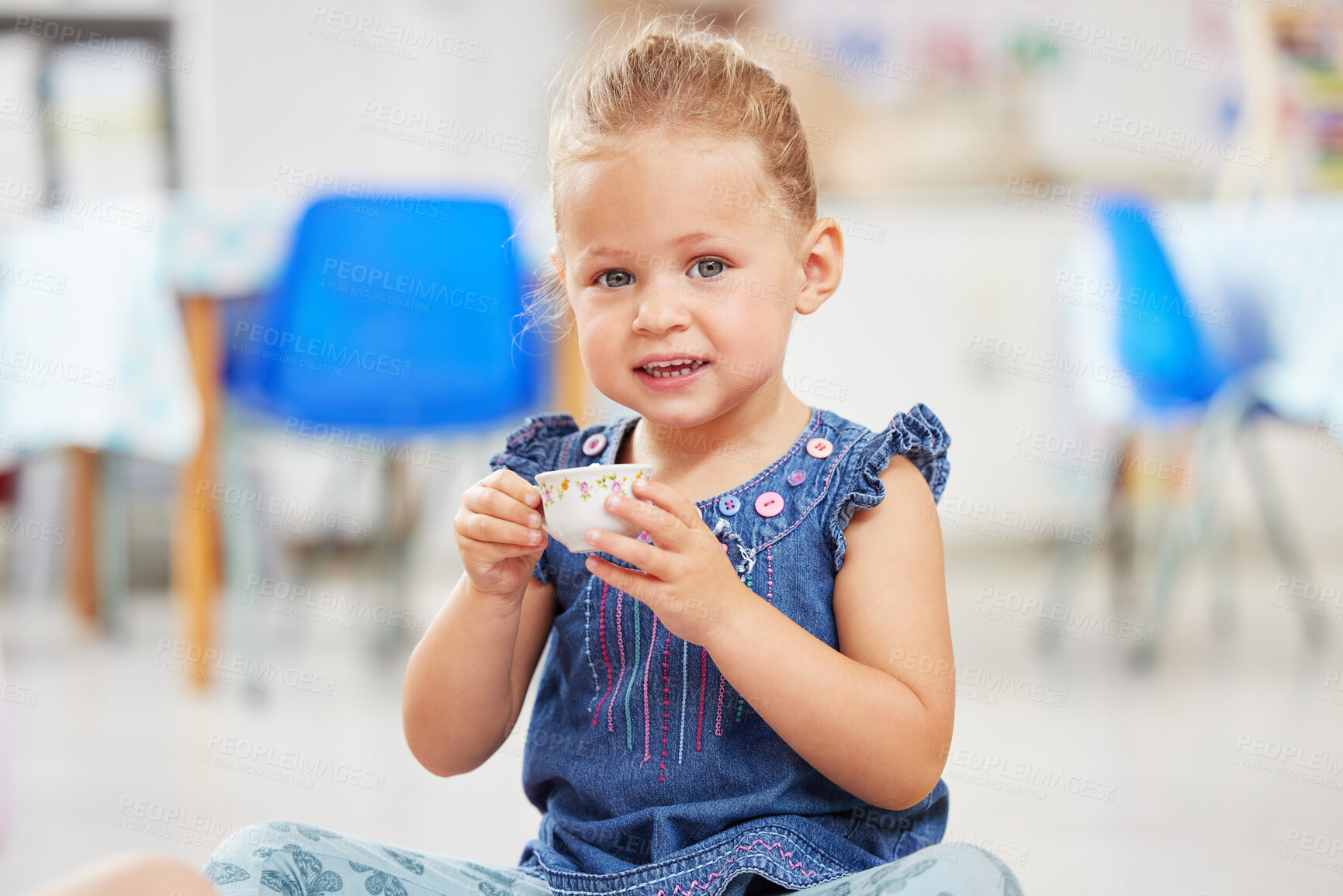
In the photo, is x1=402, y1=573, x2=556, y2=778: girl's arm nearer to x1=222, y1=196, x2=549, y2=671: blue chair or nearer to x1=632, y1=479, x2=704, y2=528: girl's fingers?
x1=632, y1=479, x2=704, y2=528: girl's fingers

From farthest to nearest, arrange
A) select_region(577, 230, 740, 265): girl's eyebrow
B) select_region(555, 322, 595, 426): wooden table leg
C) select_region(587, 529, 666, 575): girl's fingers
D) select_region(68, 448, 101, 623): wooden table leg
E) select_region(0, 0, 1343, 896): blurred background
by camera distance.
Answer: select_region(68, 448, 101, 623): wooden table leg, select_region(555, 322, 595, 426): wooden table leg, select_region(0, 0, 1343, 896): blurred background, select_region(577, 230, 740, 265): girl's eyebrow, select_region(587, 529, 666, 575): girl's fingers

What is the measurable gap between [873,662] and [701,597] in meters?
0.14

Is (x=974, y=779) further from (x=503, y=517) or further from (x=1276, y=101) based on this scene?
(x=1276, y=101)

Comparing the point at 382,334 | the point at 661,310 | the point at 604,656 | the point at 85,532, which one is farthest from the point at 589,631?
the point at 85,532

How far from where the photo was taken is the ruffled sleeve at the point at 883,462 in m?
0.86

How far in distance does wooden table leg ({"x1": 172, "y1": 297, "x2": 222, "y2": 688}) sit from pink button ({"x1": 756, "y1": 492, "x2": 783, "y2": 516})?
166 centimetres

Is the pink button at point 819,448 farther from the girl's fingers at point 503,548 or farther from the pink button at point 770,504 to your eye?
the girl's fingers at point 503,548

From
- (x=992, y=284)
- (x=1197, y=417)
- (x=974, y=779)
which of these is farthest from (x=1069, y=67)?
(x=974, y=779)

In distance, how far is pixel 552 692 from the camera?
37.3 inches

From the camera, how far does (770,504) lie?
35.0 inches

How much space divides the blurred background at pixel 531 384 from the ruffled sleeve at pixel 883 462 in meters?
0.53

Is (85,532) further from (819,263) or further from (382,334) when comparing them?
(819,263)

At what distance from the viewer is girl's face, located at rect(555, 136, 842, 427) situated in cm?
84

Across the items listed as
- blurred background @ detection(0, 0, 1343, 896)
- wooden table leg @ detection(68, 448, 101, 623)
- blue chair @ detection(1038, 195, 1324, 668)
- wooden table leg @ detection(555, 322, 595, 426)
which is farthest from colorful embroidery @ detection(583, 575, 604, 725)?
wooden table leg @ detection(68, 448, 101, 623)
